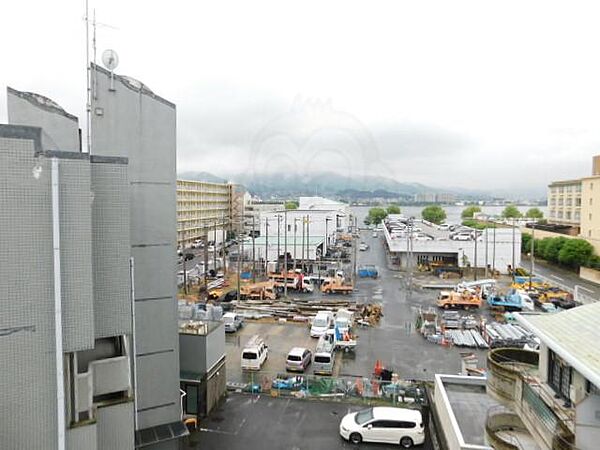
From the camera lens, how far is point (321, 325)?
9719 mm

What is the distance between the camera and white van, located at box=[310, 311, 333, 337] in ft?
30.9

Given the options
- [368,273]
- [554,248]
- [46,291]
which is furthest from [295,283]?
[46,291]

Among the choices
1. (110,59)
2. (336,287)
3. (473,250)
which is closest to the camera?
(110,59)

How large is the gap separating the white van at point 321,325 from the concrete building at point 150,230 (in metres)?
5.11

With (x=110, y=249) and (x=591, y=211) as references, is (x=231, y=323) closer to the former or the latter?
(x=110, y=249)

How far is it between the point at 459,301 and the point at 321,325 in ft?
16.3

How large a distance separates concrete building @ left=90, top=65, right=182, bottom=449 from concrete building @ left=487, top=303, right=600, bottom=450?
3.24 metres

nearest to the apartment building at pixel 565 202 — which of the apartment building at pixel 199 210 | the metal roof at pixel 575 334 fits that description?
the apartment building at pixel 199 210

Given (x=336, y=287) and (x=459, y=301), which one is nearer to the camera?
(x=459, y=301)

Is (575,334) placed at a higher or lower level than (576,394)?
higher

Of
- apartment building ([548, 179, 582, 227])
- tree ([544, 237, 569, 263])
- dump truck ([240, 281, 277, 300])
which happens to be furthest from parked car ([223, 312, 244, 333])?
apartment building ([548, 179, 582, 227])

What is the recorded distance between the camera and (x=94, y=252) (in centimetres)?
256

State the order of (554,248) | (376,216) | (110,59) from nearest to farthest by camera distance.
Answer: (110,59), (554,248), (376,216)

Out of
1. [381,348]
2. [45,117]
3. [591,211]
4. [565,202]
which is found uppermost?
[45,117]
